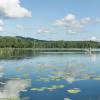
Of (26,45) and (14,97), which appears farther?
(26,45)

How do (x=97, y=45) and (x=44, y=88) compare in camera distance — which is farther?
(x=97, y=45)

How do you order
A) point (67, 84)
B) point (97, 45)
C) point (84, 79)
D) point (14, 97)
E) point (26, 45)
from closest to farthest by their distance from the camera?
1. point (14, 97)
2. point (67, 84)
3. point (84, 79)
4. point (26, 45)
5. point (97, 45)

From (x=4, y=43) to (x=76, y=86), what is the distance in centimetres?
9005

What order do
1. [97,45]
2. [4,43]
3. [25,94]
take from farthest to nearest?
[97,45] < [4,43] < [25,94]

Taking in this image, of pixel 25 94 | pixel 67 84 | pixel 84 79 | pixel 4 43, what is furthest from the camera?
pixel 4 43

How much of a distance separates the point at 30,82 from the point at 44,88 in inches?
86.9

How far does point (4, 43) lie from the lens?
10256 cm

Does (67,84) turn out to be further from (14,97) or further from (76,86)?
(14,97)

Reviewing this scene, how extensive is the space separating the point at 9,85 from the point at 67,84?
11.0ft

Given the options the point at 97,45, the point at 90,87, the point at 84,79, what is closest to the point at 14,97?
the point at 90,87

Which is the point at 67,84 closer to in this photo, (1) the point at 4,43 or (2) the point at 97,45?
(1) the point at 4,43

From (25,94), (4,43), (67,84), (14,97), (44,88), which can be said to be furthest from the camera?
(4,43)

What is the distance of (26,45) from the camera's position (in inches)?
4670

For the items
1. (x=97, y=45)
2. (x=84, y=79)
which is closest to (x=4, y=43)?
(x=97, y=45)
